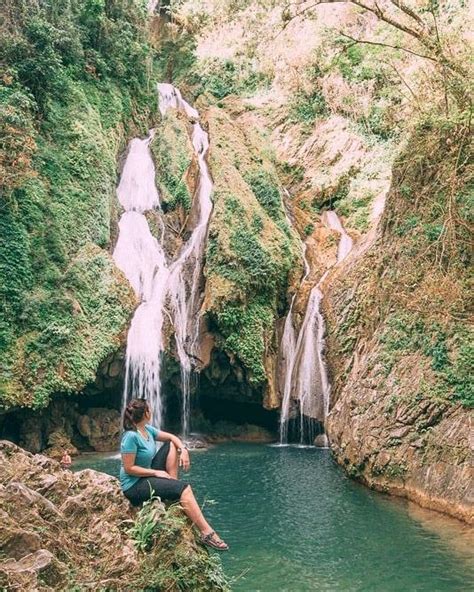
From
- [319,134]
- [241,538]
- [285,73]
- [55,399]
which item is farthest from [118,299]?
[285,73]

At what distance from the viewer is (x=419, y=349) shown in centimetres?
1268

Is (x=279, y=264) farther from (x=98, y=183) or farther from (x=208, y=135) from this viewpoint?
(x=208, y=135)

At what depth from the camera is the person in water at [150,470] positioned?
5.64m

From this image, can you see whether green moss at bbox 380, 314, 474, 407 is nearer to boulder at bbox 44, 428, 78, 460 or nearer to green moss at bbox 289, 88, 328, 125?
boulder at bbox 44, 428, 78, 460

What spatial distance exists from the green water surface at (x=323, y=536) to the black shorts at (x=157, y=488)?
63cm

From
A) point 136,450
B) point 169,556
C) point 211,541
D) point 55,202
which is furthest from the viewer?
point 55,202

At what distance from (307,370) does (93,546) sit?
557 inches

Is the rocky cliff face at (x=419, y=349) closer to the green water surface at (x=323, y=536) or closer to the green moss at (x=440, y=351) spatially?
the green moss at (x=440, y=351)

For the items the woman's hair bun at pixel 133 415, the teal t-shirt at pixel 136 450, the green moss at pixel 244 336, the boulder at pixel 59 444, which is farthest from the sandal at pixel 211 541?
the green moss at pixel 244 336

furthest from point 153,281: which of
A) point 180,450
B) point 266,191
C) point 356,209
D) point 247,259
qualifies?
point 180,450

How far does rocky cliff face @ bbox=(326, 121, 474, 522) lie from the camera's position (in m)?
10.9

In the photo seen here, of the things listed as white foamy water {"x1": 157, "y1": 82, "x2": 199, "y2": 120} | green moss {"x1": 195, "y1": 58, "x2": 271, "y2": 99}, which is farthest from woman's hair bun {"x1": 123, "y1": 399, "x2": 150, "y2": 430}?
green moss {"x1": 195, "y1": 58, "x2": 271, "y2": 99}

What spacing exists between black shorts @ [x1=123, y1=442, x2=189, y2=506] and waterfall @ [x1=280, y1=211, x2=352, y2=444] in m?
12.9

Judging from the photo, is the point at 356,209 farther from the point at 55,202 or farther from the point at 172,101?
the point at 55,202
